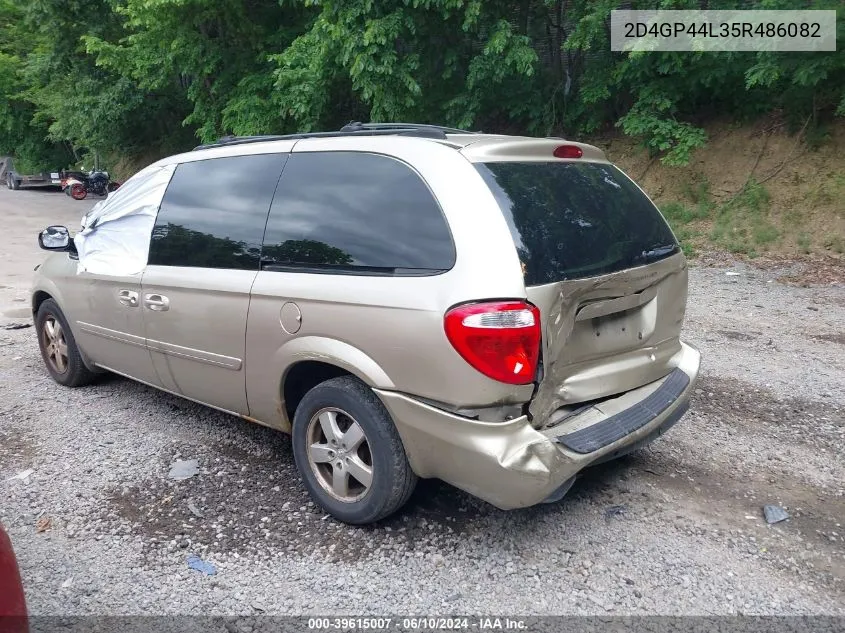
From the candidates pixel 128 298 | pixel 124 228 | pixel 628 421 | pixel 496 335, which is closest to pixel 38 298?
pixel 124 228

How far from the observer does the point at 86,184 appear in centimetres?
2408

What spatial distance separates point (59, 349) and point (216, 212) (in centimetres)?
240

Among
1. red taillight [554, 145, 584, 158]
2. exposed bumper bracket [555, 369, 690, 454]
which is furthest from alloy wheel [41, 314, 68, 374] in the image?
exposed bumper bracket [555, 369, 690, 454]

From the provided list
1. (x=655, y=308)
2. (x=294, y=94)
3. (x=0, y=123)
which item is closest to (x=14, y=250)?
(x=294, y=94)

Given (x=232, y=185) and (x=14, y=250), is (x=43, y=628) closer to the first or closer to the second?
(x=232, y=185)

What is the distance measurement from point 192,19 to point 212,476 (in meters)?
14.0

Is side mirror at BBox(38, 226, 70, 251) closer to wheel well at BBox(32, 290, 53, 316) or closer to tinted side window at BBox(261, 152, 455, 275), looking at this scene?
wheel well at BBox(32, 290, 53, 316)

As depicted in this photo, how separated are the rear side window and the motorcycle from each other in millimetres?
23890

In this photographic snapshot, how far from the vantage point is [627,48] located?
10.4m

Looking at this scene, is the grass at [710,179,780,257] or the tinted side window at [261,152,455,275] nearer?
the tinted side window at [261,152,455,275]

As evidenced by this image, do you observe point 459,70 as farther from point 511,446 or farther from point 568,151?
point 511,446

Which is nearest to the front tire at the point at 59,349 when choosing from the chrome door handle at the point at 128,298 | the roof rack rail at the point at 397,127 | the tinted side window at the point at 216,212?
the chrome door handle at the point at 128,298

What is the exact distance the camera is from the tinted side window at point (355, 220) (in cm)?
286

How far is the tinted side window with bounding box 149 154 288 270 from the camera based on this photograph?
349 cm
